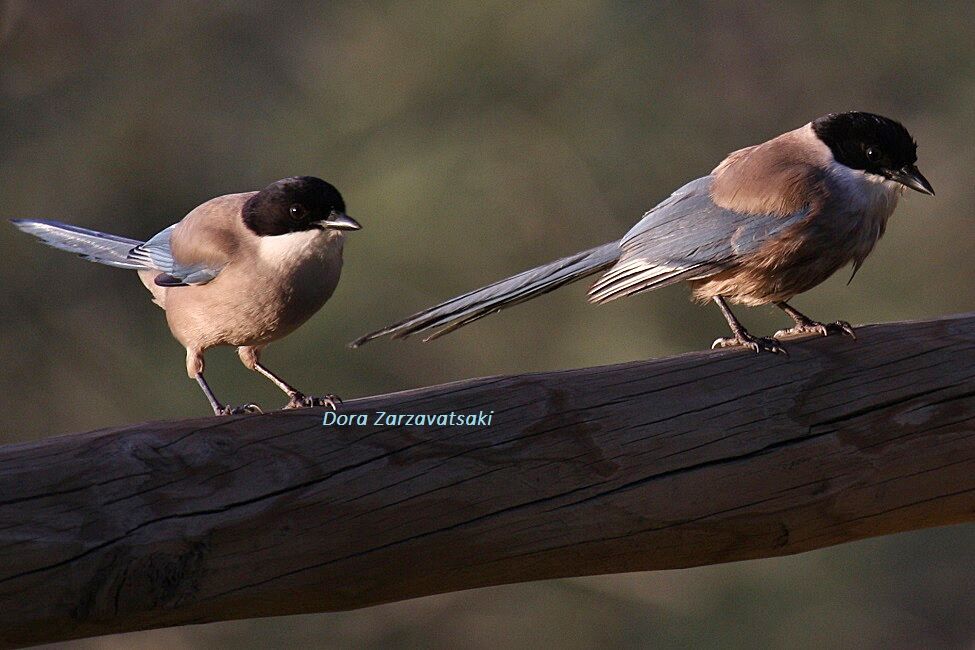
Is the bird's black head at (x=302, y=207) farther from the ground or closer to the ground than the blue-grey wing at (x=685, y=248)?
farther from the ground

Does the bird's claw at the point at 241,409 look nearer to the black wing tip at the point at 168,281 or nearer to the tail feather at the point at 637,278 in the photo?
the black wing tip at the point at 168,281

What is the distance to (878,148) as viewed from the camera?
290 cm

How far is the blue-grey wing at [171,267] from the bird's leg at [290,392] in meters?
0.25

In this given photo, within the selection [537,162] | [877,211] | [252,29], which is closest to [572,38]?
[537,162]

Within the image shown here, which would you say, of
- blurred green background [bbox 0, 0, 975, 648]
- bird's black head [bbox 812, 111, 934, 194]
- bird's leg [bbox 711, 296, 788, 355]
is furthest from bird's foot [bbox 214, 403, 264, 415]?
blurred green background [bbox 0, 0, 975, 648]

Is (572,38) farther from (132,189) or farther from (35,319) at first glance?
(35,319)

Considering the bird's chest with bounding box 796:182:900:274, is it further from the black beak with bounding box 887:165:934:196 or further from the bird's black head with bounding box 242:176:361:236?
the bird's black head with bounding box 242:176:361:236

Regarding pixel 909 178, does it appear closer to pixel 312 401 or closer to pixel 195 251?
pixel 312 401

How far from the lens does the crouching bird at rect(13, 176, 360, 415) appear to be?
254 cm

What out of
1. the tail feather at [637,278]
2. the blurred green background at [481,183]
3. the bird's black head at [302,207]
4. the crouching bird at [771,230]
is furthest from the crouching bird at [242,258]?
the blurred green background at [481,183]

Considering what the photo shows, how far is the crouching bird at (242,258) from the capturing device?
2543 millimetres

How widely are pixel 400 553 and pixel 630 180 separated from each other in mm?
5535

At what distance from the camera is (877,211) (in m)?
2.91

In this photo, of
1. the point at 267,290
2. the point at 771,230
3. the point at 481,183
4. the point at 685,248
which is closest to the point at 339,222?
the point at 267,290
